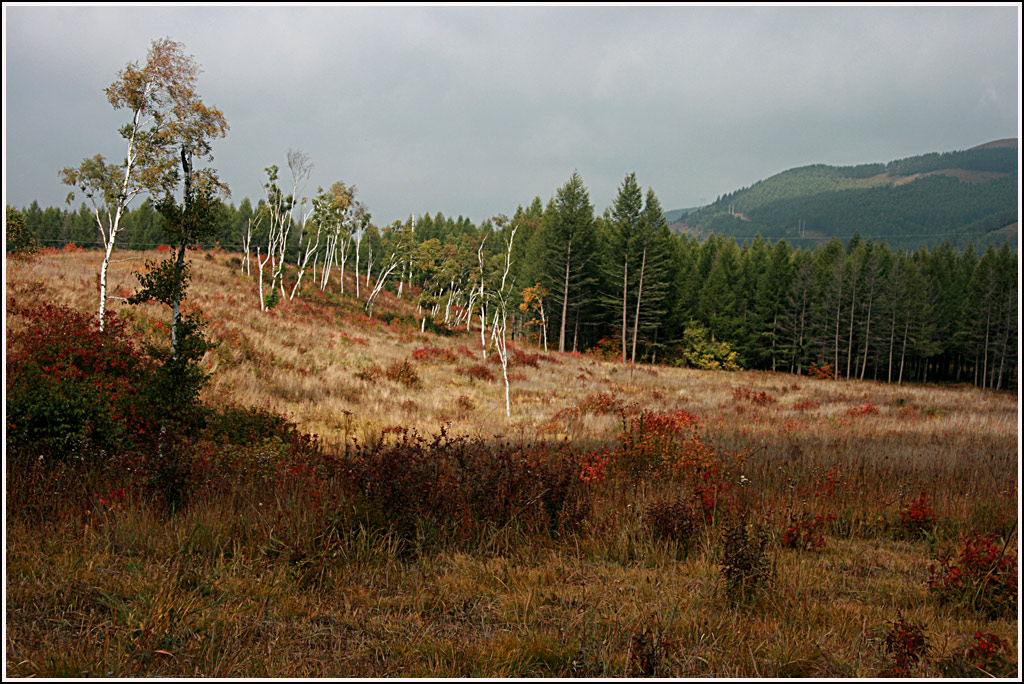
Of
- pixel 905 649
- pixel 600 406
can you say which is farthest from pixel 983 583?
pixel 600 406

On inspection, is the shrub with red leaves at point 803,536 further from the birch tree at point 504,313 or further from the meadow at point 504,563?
the birch tree at point 504,313

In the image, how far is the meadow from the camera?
278 centimetres

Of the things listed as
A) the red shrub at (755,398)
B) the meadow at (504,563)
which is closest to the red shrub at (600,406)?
the meadow at (504,563)

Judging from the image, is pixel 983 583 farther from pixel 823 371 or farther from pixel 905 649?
pixel 823 371

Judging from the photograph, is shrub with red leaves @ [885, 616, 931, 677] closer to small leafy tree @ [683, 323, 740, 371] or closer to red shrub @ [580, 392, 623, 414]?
red shrub @ [580, 392, 623, 414]

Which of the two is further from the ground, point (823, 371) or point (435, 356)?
point (435, 356)

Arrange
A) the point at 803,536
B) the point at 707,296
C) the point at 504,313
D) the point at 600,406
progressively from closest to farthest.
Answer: the point at 803,536 < the point at 504,313 < the point at 600,406 < the point at 707,296

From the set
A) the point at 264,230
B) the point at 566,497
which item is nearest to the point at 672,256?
the point at 566,497

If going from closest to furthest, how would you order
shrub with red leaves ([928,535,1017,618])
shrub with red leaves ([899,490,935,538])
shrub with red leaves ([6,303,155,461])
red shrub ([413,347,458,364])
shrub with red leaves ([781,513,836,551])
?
shrub with red leaves ([928,535,1017,618]) → shrub with red leaves ([781,513,836,551]) → shrub with red leaves ([899,490,935,538]) → shrub with red leaves ([6,303,155,461]) → red shrub ([413,347,458,364])

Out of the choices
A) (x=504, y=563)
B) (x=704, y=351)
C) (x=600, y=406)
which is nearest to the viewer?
(x=504, y=563)

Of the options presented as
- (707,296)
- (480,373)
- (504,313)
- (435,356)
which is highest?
(707,296)

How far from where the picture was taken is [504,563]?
404cm

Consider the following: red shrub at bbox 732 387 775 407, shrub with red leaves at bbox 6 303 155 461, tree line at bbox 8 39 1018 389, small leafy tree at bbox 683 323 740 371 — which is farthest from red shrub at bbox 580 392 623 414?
small leafy tree at bbox 683 323 740 371

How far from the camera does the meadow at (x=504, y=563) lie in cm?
278
